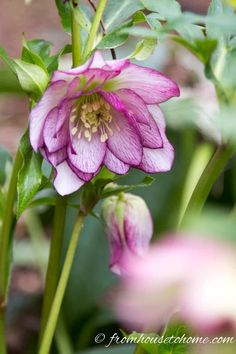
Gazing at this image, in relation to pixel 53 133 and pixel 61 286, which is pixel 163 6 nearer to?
pixel 53 133

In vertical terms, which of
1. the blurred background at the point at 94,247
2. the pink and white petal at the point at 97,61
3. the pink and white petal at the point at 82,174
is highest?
the pink and white petal at the point at 97,61

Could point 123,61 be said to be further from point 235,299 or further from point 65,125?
point 235,299

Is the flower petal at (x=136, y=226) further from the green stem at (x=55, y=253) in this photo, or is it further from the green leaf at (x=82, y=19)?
the green leaf at (x=82, y=19)

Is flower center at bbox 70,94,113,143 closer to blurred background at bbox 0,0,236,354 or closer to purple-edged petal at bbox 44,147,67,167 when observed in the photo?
purple-edged petal at bbox 44,147,67,167

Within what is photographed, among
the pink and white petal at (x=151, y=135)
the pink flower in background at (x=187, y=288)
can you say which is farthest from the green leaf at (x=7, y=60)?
the pink flower in background at (x=187, y=288)

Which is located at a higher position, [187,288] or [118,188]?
[187,288]

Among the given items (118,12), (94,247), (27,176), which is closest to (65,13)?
(118,12)

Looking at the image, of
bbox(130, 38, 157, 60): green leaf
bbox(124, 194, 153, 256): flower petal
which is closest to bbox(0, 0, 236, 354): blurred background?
bbox(124, 194, 153, 256): flower petal

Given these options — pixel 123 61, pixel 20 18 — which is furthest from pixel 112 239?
pixel 20 18
